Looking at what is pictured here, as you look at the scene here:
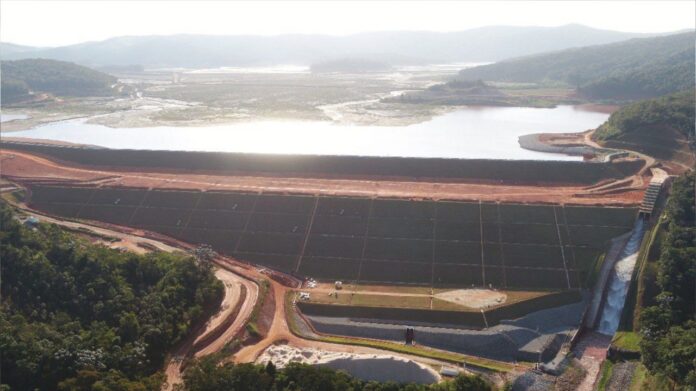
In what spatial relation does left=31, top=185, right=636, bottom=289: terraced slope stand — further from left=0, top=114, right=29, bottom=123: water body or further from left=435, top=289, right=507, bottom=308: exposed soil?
left=0, top=114, right=29, bottom=123: water body

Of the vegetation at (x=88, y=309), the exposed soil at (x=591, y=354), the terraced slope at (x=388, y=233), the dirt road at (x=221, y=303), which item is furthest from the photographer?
the terraced slope at (x=388, y=233)

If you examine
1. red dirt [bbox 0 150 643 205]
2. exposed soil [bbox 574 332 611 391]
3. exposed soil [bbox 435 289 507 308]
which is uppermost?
red dirt [bbox 0 150 643 205]

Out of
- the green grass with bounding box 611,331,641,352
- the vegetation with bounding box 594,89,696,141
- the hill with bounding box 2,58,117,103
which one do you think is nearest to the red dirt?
the green grass with bounding box 611,331,641,352

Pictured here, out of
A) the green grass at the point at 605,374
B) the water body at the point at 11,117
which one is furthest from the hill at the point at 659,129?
the water body at the point at 11,117

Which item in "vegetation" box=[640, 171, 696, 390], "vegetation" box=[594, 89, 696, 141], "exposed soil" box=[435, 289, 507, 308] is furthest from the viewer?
"vegetation" box=[594, 89, 696, 141]

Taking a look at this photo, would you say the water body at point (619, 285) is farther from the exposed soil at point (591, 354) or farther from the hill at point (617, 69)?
the hill at point (617, 69)
